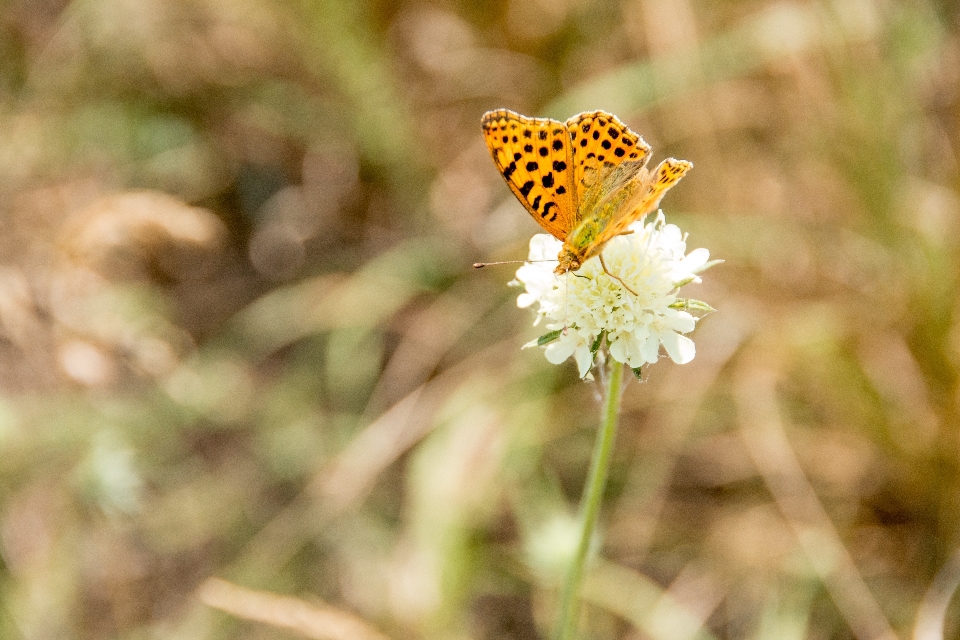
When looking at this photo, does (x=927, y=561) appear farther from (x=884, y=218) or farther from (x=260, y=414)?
(x=260, y=414)

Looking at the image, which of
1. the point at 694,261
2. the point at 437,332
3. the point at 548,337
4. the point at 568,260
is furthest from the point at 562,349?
the point at 437,332

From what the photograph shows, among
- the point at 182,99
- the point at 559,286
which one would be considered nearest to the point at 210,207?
the point at 182,99

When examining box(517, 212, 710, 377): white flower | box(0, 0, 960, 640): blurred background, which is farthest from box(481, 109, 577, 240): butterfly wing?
box(0, 0, 960, 640): blurred background

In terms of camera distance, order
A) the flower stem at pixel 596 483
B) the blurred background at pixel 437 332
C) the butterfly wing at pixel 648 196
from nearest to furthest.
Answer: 1. the butterfly wing at pixel 648 196
2. the flower stem at pixel 596 483
3. the blurred background at pixel 437 332

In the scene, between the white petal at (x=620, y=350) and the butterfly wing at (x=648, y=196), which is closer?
the butterfly wing at (x=648, y=196)

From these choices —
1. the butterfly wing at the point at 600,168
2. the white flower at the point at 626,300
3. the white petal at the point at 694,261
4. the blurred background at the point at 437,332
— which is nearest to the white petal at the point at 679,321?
the white flower at the point at 626,300

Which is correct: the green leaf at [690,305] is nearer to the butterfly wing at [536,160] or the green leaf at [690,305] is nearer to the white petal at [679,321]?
the white petal at [679,321]

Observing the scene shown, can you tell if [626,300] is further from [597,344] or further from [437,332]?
[437,332]
